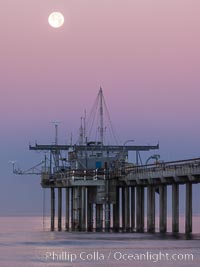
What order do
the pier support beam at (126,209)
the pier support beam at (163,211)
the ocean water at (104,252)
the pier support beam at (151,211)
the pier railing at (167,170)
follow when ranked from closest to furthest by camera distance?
1. the ocean water at (104,252)
2. the pier railing at (167,170)
3. the pier support beam at (163,211)
4. the pier support beam at (151,211)
5. the pier support beam at (126,209)

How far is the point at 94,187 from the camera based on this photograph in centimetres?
10612

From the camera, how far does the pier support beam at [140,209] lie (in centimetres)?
10006

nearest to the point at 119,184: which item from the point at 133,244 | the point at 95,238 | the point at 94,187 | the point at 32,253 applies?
the point at 94,187

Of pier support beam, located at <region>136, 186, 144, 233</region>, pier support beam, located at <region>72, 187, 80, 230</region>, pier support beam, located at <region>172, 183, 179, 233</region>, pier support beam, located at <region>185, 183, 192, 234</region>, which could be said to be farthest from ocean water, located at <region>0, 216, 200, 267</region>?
pier support beam, located at <region>72, 187, 80, 230</region>

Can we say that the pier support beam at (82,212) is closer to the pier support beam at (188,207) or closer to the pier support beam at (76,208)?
the pier support beam at (76,208)

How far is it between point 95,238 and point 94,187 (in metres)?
20.8

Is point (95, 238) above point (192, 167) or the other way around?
the other way around

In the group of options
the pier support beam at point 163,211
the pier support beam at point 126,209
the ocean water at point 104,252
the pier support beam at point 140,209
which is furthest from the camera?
the pier support beam at point 126,209

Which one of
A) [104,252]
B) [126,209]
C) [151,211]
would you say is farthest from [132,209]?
[104,252]

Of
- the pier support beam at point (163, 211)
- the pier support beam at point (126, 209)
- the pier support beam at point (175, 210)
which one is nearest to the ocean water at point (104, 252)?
the pier support beam at point (175, 210)

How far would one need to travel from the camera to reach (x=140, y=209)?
330ft

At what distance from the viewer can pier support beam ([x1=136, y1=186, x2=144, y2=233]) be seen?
100m

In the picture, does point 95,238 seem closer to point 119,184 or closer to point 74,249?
point 74,249

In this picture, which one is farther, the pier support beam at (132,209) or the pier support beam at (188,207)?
the pier support beam at (132,209)
